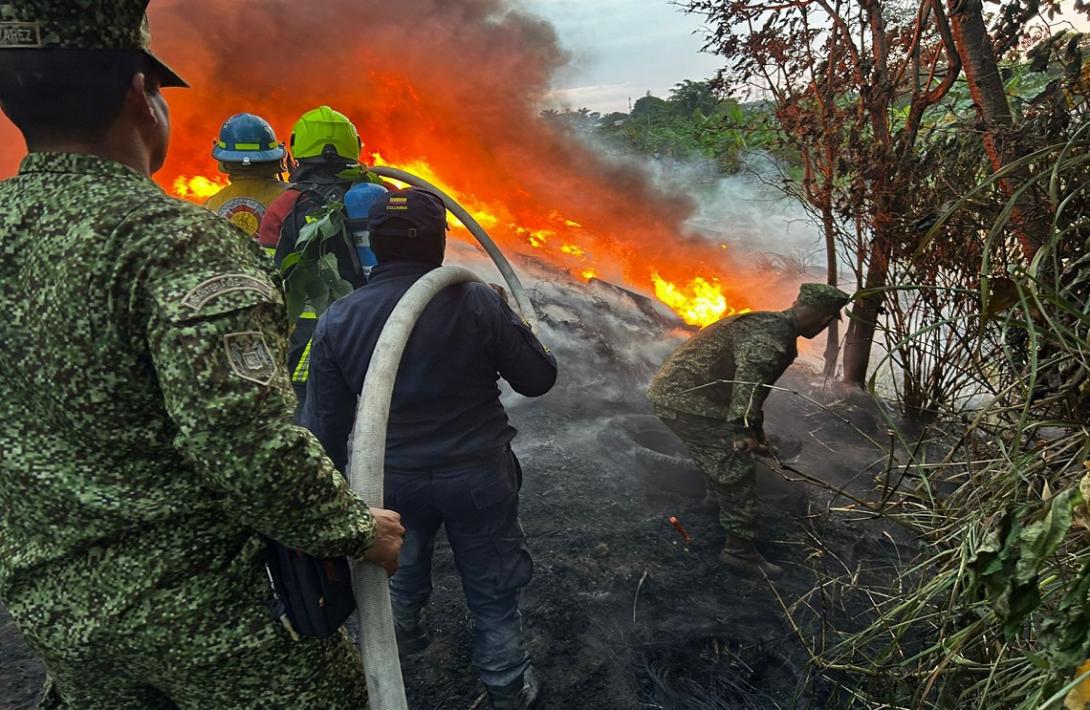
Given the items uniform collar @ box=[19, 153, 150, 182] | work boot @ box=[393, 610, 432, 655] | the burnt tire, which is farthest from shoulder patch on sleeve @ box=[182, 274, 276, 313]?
the burnt tire

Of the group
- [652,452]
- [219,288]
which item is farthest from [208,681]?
[652,452]

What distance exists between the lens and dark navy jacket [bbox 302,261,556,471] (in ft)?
9.07

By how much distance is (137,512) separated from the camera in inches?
56.4

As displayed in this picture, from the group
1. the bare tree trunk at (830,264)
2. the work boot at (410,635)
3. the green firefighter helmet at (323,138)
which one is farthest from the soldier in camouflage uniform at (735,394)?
the green firefighter helmet at (323,138)

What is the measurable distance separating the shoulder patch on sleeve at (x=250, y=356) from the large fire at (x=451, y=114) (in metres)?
6.79

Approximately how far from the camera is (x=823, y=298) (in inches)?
161

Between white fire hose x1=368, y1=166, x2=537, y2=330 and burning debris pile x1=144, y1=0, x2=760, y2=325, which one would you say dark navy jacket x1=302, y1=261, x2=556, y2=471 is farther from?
burning debris pile x1=144, y1=0, x2=760, y2=325

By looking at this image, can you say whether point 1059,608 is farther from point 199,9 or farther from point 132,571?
point 199,9

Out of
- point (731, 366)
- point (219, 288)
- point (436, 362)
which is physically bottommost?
point (731, 366)

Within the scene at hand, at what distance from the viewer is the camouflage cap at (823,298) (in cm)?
405

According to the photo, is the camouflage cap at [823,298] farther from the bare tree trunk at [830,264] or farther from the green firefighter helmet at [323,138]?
the green firefighter helmet at [323,138]

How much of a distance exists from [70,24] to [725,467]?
3.94 metres

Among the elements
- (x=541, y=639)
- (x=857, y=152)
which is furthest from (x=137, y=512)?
(x=857, y=152)

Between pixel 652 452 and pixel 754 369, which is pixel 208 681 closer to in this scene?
pixel 754 369
